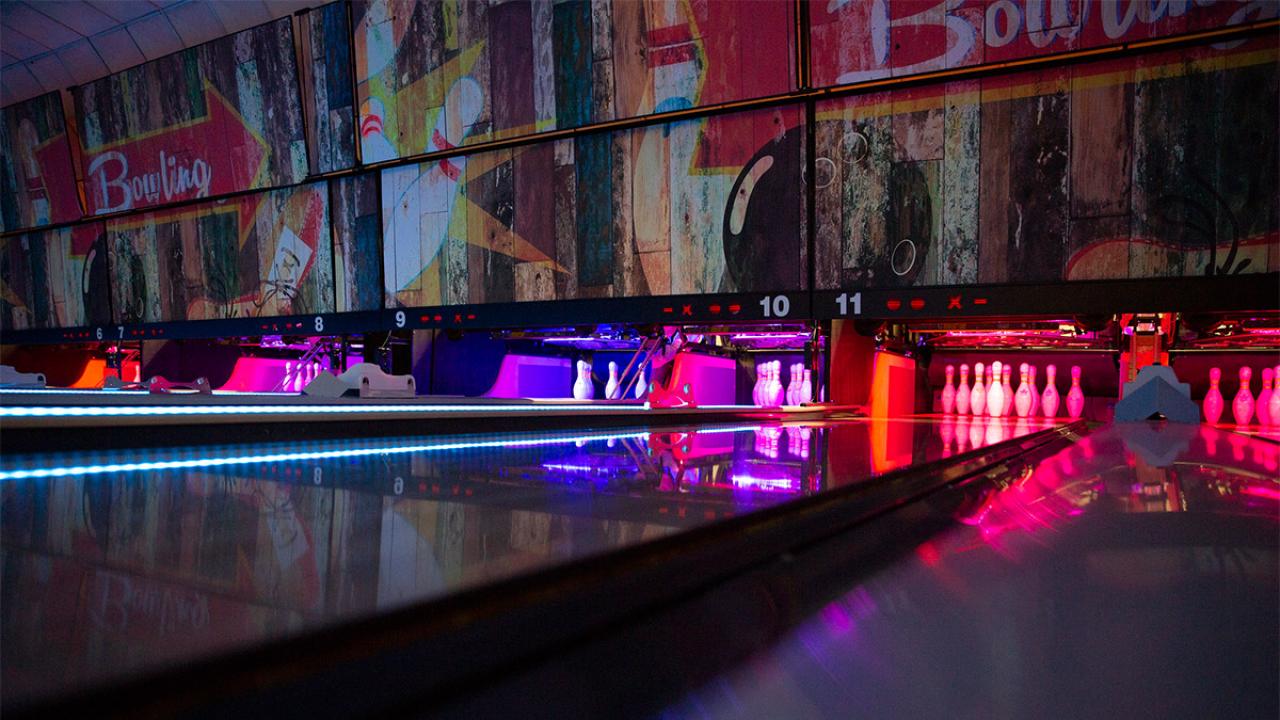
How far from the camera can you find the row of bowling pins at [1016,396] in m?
2.81

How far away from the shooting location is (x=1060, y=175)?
85.1 inches

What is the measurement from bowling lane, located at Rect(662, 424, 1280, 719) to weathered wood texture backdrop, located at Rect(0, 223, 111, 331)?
497cm

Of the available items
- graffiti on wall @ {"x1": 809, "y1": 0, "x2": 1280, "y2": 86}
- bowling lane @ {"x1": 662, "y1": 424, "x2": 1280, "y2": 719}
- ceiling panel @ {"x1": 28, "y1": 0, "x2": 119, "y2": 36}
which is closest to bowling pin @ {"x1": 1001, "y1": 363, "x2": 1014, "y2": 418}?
graffiti on wall @ {"x1": 809, "y1": 0, "x2": 1280, "y2": 86}

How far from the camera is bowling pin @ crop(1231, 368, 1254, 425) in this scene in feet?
8.20

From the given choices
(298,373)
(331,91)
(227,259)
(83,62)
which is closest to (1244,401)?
(331,91)

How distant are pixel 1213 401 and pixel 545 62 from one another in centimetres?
296

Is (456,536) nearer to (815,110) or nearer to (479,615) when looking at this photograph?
(479,615)

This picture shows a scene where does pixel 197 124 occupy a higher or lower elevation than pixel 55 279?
higher

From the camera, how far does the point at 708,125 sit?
2602 millimetres

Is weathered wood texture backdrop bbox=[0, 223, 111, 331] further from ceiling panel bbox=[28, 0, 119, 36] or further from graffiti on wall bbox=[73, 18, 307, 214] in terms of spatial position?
ceiling panel bbox=[28, 0, 119, 36]

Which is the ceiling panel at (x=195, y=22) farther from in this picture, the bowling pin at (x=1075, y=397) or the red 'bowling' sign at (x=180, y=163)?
the bowling pin at (x=1075, y=397)

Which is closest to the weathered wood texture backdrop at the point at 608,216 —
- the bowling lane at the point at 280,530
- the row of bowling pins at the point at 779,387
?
the row of bowling pins at the point at 779,387

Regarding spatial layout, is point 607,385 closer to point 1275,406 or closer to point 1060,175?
point 1060,175

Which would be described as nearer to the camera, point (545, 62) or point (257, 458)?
point (257, 458)
